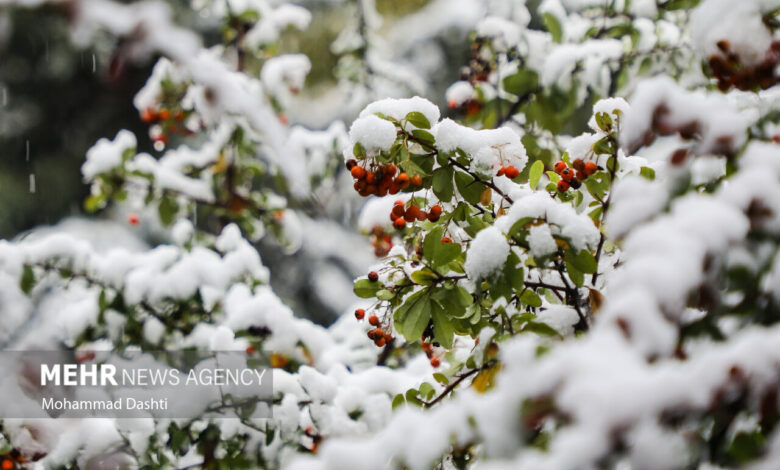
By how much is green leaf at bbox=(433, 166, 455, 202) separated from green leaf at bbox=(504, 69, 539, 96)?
4.10 ft

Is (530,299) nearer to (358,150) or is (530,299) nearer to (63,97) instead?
(358,150)

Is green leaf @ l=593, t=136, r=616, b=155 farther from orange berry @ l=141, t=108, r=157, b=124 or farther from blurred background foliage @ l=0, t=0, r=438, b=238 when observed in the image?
blurred background foliage @ l=0, t=0, r=438, b=238

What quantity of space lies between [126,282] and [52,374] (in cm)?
51

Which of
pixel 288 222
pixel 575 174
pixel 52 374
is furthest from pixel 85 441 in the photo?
pixel 575 174

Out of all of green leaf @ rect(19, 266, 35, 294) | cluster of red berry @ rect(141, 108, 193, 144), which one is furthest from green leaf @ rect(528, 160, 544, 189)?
cluster of red berry @ rect(141, 108, 193, 144)

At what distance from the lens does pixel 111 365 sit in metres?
2.43

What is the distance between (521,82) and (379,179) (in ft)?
4.33

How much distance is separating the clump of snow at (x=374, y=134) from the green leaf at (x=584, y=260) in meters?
0.46

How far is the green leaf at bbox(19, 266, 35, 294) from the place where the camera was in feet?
8.36

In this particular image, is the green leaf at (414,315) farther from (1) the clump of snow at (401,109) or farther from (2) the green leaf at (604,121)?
(2) the green leaf at (604,121)

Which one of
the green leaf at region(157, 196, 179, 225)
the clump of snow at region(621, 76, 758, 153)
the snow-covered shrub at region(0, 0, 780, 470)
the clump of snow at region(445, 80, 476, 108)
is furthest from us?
the green leaf at region(157, 196, 179, 225)

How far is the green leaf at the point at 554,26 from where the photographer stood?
2.45 meters

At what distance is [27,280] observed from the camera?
255 cm

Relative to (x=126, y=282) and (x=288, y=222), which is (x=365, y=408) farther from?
(x=288, y=222)
